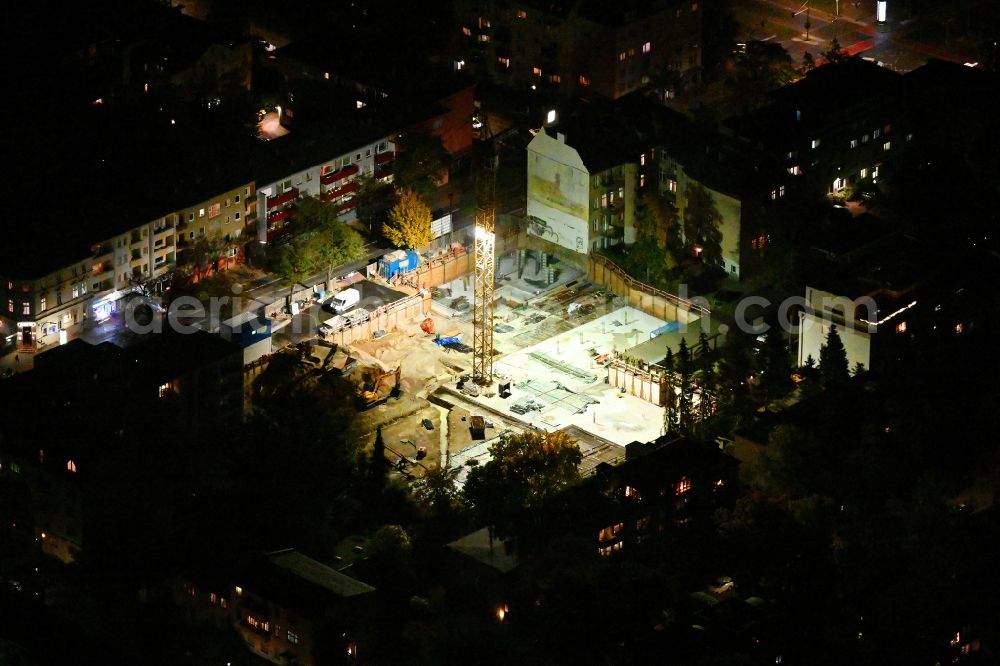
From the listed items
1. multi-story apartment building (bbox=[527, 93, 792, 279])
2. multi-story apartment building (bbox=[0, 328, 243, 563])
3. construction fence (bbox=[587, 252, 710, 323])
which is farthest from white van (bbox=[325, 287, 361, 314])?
construction fence (bbox=[587, 252, 710, 323])

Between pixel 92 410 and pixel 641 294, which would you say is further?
pixel 641 294

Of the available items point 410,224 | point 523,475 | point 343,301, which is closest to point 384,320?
point 343,301

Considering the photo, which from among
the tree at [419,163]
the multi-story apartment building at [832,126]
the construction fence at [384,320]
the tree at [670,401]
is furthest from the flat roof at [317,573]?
the multi-story apartment building at [832,126]

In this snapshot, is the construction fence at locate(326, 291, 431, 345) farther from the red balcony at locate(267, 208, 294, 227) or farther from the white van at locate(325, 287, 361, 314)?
the red balcony at locate(267, 208, 294, 227)

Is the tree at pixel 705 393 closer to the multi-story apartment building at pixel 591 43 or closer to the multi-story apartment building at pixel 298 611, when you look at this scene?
the multi-story apartment building at pixel 298 611

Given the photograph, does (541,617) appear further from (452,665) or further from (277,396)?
(277,396)

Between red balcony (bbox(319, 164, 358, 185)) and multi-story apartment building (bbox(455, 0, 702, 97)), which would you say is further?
multi-story apartment building (bbox(455, 0, 702, 97))

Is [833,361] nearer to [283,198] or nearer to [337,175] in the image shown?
[337,175]
